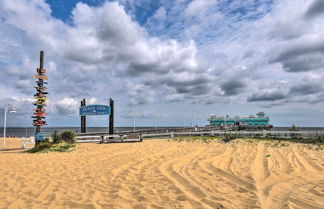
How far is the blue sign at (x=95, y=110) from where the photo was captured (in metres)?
25.6

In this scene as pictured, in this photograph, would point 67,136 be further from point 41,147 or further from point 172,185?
point 172,185

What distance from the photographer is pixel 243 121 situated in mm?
65062

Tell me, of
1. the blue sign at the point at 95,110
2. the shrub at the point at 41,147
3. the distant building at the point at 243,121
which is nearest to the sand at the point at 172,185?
the shrub at the point at 41,147

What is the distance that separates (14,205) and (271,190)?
6.54 m

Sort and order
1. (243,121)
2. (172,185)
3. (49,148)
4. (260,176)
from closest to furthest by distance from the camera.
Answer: (172,185), (260,176), (49,148), (243,121)

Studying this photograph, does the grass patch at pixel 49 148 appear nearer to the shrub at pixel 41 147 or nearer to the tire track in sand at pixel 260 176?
the shrub at pixel 41 147

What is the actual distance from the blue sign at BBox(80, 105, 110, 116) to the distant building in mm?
44082

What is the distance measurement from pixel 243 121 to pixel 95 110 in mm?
51696

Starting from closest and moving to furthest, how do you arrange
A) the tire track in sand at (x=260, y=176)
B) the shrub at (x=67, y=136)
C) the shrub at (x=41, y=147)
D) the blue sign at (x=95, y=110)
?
1. the tire track in sand at (x=260, y=176)
2. the shrub at (x=41, y=147)
3. the shrub at (x=67, y=136)
4. the blue sign at (x=95, y=110)

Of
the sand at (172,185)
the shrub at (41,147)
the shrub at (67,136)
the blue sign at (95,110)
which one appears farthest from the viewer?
the blue sign at (95,110)

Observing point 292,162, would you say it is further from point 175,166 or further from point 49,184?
point 49,184

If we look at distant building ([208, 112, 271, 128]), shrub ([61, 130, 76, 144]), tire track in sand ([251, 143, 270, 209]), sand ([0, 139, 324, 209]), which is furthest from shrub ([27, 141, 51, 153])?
distant building ([208, 112, 271, 128])

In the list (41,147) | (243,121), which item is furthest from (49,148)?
(243,121)

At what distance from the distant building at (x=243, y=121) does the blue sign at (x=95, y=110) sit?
44.1m
